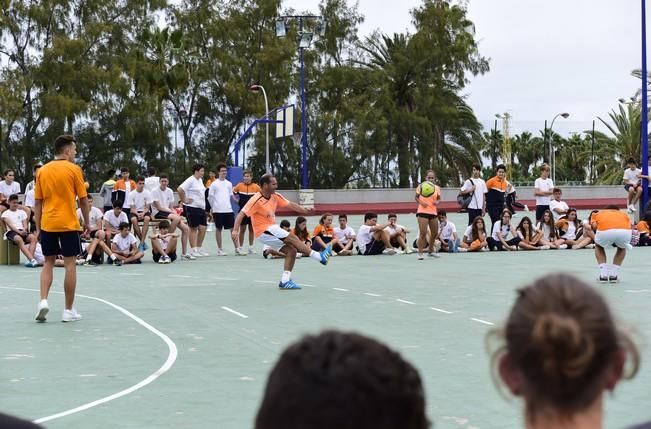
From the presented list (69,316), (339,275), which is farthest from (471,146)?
(69,316)

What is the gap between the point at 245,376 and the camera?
288 inches

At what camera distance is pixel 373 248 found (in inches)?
842

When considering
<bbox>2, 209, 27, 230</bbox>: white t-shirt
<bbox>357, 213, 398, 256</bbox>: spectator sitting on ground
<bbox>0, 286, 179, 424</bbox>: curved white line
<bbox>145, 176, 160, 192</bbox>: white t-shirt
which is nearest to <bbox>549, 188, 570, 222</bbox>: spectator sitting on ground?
<bbox>357, 213, 398, 256</bbox>: spectator sitting on ground

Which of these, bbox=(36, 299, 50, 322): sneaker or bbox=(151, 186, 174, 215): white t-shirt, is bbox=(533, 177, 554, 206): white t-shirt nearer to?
bbox=(151, 186, 174, 215): white t-shirt

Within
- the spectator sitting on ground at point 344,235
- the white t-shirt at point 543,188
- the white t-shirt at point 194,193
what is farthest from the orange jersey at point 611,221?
the white t-shirt at point 543,188

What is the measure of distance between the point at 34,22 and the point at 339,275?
3896 cm

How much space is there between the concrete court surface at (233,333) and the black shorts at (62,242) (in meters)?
0.74

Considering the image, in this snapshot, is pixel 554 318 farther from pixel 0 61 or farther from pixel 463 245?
pixel 0 61

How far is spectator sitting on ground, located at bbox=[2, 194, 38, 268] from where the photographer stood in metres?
18.9

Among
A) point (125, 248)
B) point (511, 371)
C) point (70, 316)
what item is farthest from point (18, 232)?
point (511, 371)

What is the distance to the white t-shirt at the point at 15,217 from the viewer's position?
19.1 meters

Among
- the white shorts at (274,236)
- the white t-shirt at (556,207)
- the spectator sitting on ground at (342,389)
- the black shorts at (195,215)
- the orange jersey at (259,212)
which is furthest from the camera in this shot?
the white t-shirt at (556,207)

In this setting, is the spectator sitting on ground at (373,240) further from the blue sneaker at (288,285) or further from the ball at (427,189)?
the blue sneaker at (288,285)

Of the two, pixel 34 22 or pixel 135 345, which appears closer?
pixel 135 345
